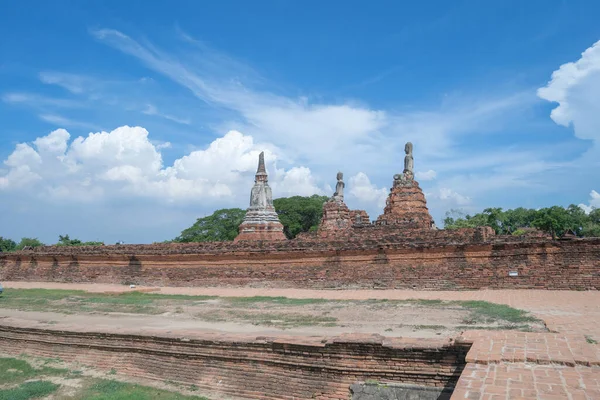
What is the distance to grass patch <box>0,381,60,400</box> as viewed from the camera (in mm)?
7152

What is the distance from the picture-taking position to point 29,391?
7340mm

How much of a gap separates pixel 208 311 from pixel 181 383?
4313 mm

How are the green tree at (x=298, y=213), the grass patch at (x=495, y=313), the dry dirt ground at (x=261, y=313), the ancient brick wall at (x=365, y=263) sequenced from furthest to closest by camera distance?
the green tree at (x=298, y=213), the ancient brick wall at (x=365, y=263), the dry dirt ground at (x=261, y=313), the grass patch at (x=495, y=313)

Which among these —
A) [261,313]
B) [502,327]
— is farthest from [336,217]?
[502,327]

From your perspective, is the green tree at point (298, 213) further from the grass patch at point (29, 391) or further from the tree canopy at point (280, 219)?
the grass patch at point (29, 391)

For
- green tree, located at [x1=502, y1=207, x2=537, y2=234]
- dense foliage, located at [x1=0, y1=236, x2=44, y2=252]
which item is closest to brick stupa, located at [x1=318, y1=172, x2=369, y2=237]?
green tree, located at [x1=502, y1=207, x2=537, y2=234]

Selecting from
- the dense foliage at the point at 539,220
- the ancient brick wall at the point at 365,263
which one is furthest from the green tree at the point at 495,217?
the ancient brick wall at the point at 365,263

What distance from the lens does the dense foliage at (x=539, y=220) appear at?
40.5 meters

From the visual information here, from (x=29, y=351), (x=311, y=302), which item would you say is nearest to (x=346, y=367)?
(x=311, y=302)

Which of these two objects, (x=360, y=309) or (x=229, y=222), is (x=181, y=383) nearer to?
(x=360, y=309)

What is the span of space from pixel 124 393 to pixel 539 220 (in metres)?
41.9

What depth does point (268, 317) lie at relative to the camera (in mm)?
10414

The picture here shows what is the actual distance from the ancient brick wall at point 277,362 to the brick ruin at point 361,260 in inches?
289

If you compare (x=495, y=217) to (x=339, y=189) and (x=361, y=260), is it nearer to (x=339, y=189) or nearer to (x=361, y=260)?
(x=339, y=189)
